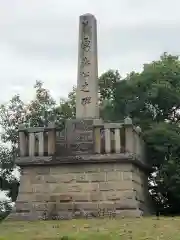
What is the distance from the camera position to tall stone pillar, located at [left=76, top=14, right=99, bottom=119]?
1413cm

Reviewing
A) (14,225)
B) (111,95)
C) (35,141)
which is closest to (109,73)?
(111,95)

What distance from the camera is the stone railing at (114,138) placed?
13.1 m

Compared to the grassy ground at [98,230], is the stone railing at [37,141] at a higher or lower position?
higher

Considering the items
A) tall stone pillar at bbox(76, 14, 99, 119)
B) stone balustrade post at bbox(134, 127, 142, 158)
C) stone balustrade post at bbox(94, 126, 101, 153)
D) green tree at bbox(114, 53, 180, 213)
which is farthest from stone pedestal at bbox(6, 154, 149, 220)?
green tree at bbox(114, 53, 180, 213)

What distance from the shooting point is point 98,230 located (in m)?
9.55

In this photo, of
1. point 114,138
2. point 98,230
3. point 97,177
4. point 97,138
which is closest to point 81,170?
point 97,177

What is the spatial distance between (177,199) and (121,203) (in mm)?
3512

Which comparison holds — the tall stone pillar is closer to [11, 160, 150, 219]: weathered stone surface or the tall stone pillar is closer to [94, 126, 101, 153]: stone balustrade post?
[94, 126, 101, 153]: stone balustrade post

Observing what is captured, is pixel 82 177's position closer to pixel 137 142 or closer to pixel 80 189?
pixel 80 189

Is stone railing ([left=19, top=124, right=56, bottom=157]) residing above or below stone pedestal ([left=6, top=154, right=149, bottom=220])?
above

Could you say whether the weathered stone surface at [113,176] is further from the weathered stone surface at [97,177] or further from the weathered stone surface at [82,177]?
the weathered stone surface at [82,177]

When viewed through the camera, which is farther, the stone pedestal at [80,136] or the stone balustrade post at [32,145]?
the stone balustrade post at [32,145]

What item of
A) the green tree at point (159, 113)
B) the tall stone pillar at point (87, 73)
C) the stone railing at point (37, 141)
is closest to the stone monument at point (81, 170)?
the stone railing at point (37, 141)

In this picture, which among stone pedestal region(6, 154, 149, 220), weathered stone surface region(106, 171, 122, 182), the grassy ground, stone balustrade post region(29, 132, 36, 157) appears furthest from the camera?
stone balustrade post region(29, 132, 36, 157)
